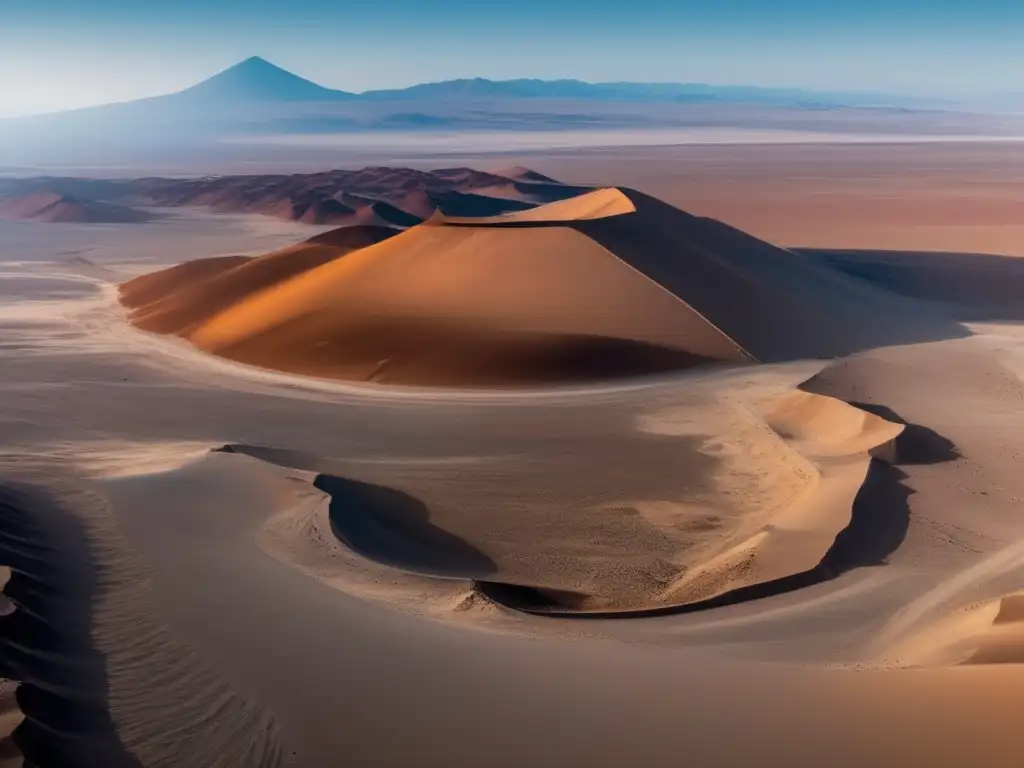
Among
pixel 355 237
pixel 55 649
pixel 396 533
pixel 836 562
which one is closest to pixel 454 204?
pixel 355 237

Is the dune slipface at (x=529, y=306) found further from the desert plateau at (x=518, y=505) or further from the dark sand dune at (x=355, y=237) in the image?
the dark sand dune at (x=355, y=237)

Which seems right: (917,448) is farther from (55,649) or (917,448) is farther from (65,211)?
(65,211)

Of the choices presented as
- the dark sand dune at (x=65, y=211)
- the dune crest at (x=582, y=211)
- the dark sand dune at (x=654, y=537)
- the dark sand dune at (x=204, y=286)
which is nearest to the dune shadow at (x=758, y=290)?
the dune crest at (x=582, y=211)

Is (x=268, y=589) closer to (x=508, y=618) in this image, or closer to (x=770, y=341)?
(x=508, y=618)

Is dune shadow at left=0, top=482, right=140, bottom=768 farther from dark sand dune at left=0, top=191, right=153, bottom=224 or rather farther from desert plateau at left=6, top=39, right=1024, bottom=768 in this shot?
dark sand dune at left=0, top=191, right=153, bottom=224

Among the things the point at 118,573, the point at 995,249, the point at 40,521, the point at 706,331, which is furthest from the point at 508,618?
the point at 995,249

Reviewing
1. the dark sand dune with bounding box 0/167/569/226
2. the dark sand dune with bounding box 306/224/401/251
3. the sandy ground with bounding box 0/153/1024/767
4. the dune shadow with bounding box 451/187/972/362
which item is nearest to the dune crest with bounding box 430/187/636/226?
the dune shadow with bounding box 451/187/972/362
